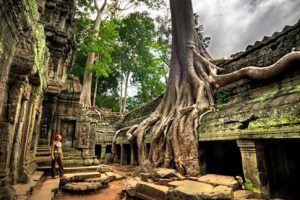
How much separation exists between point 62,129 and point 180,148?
4.08m

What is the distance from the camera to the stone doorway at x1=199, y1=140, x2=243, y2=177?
5.49 meters

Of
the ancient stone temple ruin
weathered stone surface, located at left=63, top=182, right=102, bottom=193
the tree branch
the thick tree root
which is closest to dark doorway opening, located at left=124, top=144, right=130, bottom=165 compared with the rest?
the thick tree root

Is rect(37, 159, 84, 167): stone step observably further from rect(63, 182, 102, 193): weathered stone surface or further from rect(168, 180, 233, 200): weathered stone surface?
rect(168, 180, 233, 200): weathered stone surface

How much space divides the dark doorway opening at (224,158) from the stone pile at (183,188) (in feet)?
4.91

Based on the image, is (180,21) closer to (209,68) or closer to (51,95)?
(209,68)

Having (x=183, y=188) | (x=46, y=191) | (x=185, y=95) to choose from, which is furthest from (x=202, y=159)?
(x=46, y=191)

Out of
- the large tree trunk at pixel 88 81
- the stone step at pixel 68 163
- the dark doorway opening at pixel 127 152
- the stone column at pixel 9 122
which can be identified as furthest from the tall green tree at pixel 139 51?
the stone column at pixel 9 122

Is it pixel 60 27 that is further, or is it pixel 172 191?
pixel 60 27

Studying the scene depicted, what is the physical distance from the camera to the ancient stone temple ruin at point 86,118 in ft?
9.14

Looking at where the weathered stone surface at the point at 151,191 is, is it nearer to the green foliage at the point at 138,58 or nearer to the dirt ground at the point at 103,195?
the dirt ground at the point at 103,195

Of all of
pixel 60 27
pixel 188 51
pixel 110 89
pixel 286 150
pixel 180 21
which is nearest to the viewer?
pixel 286 150

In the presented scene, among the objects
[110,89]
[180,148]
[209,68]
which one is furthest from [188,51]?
[110,89]

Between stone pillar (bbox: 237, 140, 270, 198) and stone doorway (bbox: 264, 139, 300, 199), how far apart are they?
0.98ft

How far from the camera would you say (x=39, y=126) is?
627 cm
